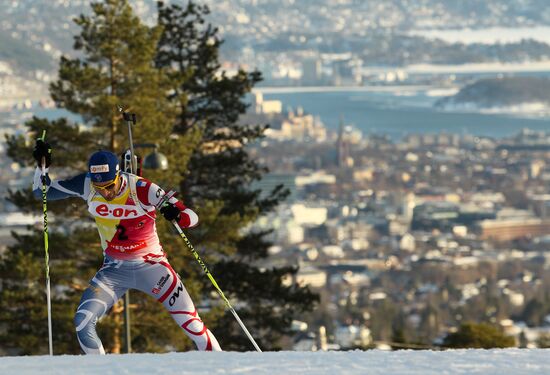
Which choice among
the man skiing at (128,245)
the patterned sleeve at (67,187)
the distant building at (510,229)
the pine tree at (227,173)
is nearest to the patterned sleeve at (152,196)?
the man skiing at (128,245)

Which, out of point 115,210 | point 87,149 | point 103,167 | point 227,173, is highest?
point 103,167

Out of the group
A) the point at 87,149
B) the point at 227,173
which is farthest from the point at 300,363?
the point at 227,173

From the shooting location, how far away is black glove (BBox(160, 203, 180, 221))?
7.14 meters

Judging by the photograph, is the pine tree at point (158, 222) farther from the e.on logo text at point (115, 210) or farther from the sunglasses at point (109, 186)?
the sunglasses at point (109, 186)

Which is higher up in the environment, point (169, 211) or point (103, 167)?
point (103, 167)

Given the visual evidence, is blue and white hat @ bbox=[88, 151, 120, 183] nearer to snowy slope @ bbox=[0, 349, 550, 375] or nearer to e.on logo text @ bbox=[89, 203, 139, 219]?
e.on logo text @ bbox=[89, 203, 139, 219]

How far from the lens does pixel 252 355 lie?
5.59 metres

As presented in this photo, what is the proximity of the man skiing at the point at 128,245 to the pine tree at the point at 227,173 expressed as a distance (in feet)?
51.0

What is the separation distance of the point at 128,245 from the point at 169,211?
1.16 feet

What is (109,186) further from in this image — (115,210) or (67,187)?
(67,187)

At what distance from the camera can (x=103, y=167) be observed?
706cm

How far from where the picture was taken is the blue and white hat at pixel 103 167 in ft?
23.1

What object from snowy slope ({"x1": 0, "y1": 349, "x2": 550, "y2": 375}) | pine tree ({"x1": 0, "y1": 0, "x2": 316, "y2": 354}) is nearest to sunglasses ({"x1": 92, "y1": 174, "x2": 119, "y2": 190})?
snowy slope ({"x1": 0, "y1": 349, "x2": 550, "y2": 375})

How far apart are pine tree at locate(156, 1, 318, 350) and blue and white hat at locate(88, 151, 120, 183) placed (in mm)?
15844
